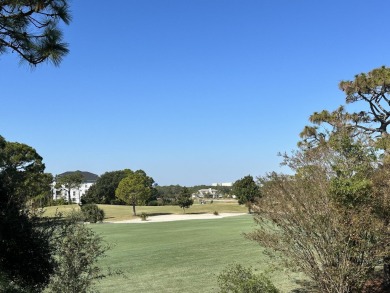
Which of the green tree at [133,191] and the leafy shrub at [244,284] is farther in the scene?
the green tree at [133,191]

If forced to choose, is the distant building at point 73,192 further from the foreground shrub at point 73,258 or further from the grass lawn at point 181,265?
the foreground shrub at point 73,258

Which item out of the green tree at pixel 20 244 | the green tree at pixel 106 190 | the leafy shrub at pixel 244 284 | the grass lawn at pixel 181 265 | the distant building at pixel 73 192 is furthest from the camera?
the green tree at pixel 106 190

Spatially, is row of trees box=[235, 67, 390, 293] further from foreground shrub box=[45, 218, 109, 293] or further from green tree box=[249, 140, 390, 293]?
foreground shrub box=[45, 218, 109, 293]

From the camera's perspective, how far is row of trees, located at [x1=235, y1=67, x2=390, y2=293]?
7.16m

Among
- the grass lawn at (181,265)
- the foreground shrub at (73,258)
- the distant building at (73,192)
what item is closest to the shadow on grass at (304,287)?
the grass lawn at (181,265)

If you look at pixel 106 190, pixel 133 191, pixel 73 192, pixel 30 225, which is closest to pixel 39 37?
pixel 30 225

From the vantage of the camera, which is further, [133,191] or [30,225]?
[133,191]

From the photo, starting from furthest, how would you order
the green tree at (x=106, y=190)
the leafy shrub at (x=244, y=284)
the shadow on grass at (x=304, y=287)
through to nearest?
the green tree at (x=106, y=190), the shadow on grass at (x=304, y=287), the leafy shrub at (x=244, y=284)

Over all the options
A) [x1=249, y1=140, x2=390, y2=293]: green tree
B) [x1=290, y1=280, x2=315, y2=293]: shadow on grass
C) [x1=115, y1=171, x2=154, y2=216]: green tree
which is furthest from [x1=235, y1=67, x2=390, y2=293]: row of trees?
[x1=115, y1=171, x2=154, y2=216]: green tree

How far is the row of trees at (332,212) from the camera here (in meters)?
7.16

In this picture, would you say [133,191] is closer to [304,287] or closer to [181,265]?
[181,265]

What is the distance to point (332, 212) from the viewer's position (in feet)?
23.5

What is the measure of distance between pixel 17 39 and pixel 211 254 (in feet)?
48.6

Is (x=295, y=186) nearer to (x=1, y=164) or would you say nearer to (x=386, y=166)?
(x=386, y=166)
